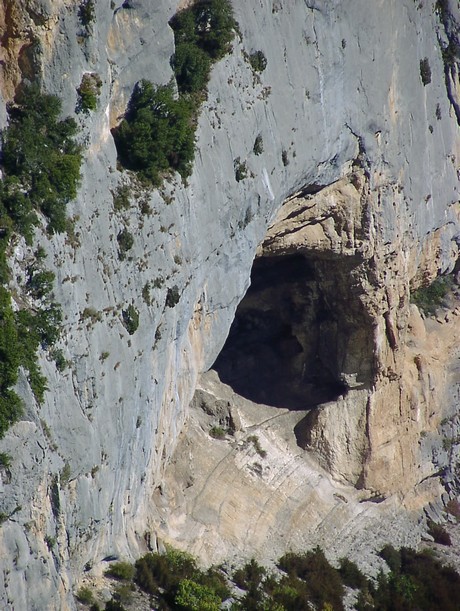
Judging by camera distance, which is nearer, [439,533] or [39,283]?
[39,283]

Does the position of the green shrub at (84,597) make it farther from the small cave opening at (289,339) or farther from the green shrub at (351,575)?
the small cave opening at (289,339)

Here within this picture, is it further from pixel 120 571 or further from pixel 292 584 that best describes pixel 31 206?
pixel 292 584

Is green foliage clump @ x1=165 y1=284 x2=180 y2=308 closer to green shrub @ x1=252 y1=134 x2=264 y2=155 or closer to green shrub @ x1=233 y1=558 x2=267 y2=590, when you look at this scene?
green shrub @ x1=252 y1=134 x2=264 y2=155

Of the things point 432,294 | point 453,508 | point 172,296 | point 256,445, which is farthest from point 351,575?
point 432,294

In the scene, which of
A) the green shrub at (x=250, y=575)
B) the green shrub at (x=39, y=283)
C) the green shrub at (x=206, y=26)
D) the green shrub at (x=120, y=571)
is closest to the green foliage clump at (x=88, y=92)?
the green shrub at (x=39, y=283)

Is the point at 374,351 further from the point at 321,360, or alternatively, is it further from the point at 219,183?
the point at 219,183

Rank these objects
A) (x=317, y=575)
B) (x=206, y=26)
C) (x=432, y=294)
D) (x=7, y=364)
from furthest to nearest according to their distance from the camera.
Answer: (x=432, y=294), (x=317, y=575), (x=206, y=26), (x=7, y=364)

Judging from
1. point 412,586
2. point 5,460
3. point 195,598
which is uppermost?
point 5,460

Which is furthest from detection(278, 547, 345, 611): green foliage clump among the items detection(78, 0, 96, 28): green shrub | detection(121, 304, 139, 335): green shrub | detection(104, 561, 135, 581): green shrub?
detection(78, 0, 96, 28): green shrub
